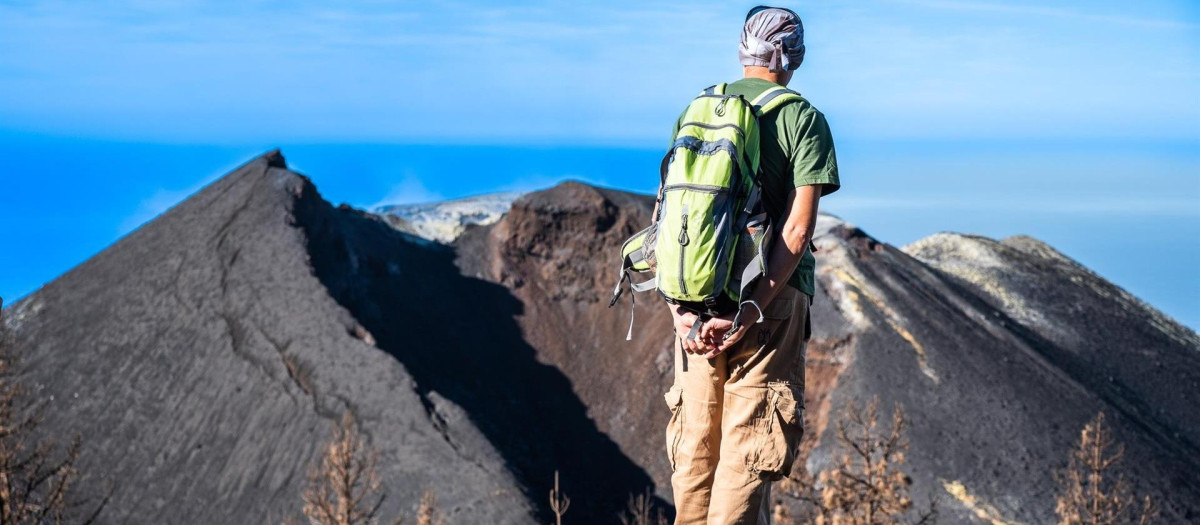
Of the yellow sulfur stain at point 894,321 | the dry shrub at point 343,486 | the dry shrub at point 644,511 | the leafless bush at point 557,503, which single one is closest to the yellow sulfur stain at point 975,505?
the yellow sulfur stain at point 894,321

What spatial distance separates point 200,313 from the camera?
948 inches

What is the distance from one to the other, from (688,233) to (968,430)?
19491mm

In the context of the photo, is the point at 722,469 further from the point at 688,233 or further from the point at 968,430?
the point at 968,430

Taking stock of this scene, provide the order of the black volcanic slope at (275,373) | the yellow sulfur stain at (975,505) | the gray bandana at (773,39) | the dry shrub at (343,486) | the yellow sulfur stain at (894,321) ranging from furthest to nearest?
1. the yellow sulfur stain at (894,321)
2. the yellow sulfur stain at (975,505)
3. the black volcanic slope at (275,373)
4. the dry shrub at (343,486)
5. the gray bandana at (773,39)

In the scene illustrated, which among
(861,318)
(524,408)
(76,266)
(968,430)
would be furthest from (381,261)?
(968,430)

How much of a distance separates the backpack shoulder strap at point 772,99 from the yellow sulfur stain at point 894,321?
20.0 metres

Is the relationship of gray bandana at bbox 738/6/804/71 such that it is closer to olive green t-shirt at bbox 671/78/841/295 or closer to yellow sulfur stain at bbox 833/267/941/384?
olive green t-shirt at bbox 671/78/841/295

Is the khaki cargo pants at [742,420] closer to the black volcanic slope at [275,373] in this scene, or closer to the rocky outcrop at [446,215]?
the black volcanic slope at [275,373]

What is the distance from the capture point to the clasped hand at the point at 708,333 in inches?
203

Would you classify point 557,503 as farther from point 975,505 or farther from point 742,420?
point 975,505

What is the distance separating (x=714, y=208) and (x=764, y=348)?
766 mm

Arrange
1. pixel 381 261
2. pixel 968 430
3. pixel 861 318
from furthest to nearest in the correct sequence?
pixel 381 261, pixel 861 318, pixel 968 430

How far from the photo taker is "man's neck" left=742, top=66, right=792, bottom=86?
537cm

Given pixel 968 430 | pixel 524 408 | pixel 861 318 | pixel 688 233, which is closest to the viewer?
pixel 688 233
